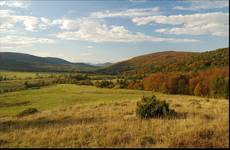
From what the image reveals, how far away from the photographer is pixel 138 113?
14.9 meters

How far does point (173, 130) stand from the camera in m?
9.98

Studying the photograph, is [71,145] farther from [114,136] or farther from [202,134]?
[202,134]

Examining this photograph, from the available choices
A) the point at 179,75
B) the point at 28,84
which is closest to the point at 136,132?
the point at 179,75

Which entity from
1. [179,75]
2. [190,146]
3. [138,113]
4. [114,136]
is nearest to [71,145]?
[114,136]

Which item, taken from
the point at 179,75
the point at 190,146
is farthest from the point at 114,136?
the point at 179,75

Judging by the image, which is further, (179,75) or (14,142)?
(179,75)

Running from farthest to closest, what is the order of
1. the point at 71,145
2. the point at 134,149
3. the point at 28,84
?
the point at 28,84 → the point at 71,145 → the point at 134,149

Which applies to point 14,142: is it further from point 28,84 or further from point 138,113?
point 28,84

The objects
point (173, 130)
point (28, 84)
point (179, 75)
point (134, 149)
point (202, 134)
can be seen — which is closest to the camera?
point (134, 149)

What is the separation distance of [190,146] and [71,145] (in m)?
3.68

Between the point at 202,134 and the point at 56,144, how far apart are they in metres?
4.93

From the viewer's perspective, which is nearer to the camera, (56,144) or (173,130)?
(56,144)

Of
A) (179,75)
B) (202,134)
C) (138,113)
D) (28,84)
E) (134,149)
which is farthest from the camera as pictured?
(28,84)

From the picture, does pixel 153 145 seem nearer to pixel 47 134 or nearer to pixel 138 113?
pixel 47 134
